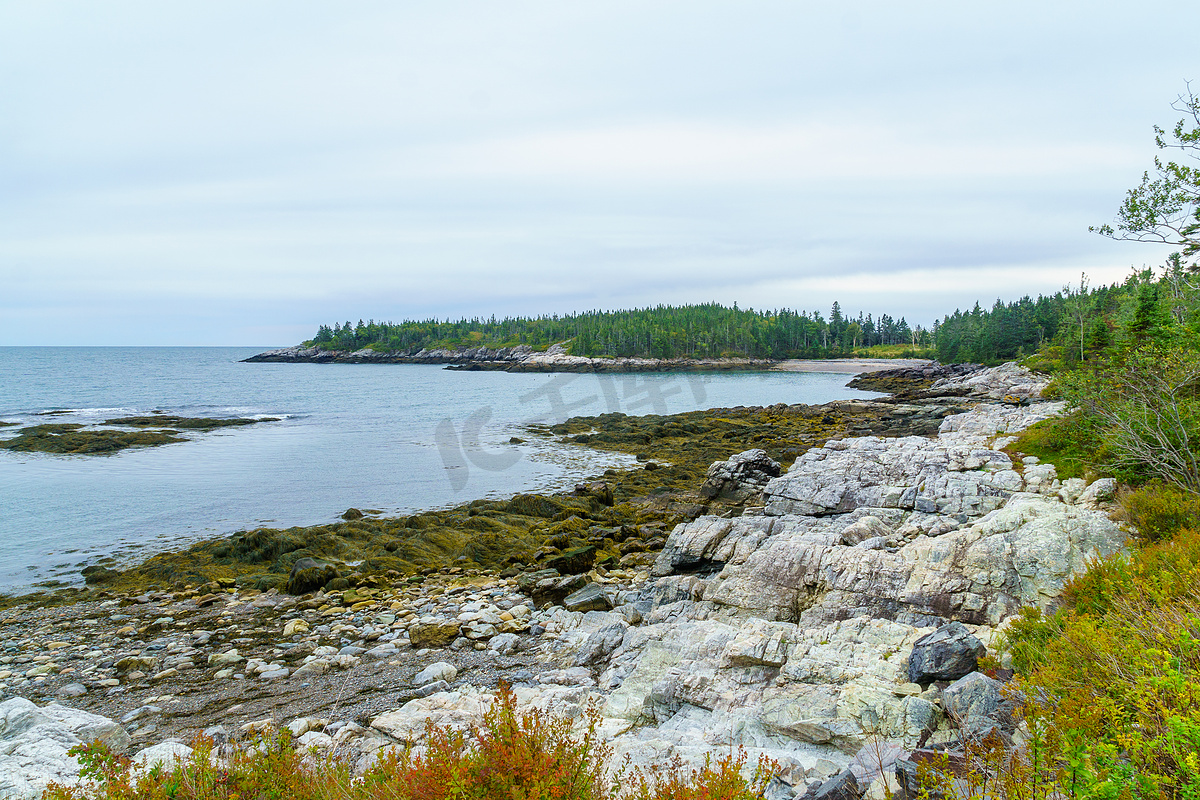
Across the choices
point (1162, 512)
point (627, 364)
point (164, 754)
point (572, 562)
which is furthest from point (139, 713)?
point (627, 364)

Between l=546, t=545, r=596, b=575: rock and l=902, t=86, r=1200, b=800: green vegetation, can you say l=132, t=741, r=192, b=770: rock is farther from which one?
l=546, t=545, r=596, b=575: rock

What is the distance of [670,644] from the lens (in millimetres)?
10180

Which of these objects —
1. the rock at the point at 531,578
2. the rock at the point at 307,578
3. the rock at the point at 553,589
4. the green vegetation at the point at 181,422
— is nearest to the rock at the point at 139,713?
the rock at the point at 307,578

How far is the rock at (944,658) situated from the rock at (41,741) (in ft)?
33.2

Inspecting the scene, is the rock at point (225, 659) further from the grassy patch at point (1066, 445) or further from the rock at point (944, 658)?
the grassy patch at point (1066, 445)

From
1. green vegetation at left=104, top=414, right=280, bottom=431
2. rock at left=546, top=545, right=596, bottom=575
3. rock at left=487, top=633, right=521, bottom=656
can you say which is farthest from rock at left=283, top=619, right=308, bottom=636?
green vegetation at left=104, top=414, right=280, bottom=431

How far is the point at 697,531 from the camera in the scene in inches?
618

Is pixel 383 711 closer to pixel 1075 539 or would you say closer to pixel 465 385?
pixel 1075 539

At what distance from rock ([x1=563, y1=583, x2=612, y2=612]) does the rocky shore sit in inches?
2.1

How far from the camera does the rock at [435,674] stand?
35.4 feet

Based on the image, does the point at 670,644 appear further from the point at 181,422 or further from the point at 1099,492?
the point at 181,422

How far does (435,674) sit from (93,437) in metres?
41.7

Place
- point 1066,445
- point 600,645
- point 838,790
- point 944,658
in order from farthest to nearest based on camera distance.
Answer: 1. point 1066,445
2. point 600,645
3. point 944,658
4. point 838,790

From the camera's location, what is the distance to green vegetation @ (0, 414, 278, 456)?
36.8m
